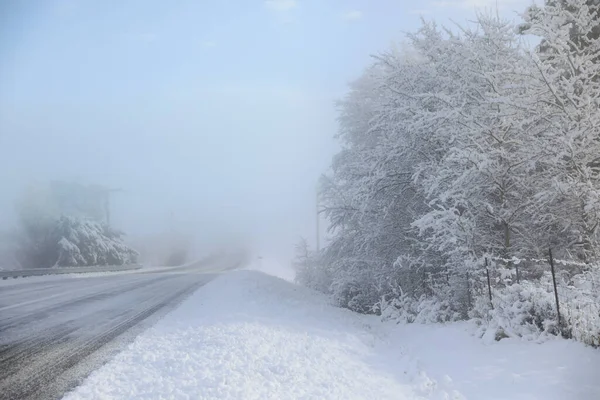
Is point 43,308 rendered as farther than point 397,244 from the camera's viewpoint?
No

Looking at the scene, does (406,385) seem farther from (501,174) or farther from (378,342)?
(501,174)

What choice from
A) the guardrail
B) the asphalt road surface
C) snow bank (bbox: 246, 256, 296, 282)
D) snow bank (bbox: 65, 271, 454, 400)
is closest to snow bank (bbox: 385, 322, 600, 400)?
snow bank (bbox: 65, 271, 454, 400)

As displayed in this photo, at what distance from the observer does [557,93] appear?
38.9 feet

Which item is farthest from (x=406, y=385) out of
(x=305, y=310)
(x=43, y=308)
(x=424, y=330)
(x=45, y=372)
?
(x=43, y=308)

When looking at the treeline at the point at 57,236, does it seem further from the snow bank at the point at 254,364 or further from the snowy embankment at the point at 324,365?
the snowy embankment at the point at 324,365

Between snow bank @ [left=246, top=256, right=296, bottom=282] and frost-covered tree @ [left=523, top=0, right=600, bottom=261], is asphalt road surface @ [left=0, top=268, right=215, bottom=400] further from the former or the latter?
snow bank @ [left=246, top=256, right=296, bottom=282]

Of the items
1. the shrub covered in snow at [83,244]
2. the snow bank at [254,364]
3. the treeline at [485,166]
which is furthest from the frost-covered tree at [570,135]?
the shrub covered in snow at [83,244]

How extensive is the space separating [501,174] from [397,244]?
16.7ft

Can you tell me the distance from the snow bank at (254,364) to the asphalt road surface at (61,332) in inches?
17.3

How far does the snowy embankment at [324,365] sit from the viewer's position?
646cm

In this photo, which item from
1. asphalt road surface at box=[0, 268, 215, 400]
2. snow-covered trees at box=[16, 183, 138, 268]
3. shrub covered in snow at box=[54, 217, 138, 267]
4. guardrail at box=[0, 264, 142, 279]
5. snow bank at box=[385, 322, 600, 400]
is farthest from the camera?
snow-covered trees at box=[16, 183, 138, 268]

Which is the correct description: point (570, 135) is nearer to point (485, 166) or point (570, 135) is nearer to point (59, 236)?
point (485, 166)

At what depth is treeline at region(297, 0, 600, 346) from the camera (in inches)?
461

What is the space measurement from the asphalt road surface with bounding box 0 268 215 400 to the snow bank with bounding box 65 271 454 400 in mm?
440
